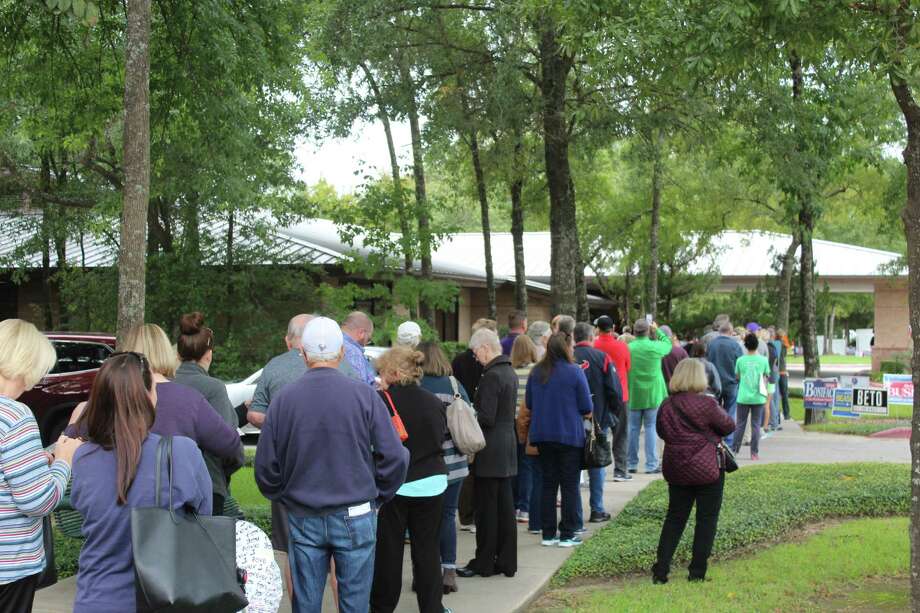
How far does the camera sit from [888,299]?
42500mm

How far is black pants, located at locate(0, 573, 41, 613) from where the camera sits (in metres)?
4.29

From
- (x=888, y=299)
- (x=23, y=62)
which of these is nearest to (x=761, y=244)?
(x=888, y=299)

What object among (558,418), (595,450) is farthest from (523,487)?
(558,418)

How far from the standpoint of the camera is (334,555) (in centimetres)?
546

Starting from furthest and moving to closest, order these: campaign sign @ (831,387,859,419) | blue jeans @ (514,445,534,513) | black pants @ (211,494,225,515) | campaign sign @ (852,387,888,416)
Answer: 1. campaign sign @ (831,387,859,419)
2. campaign sign @ (852,387,888,416)
3. blue jeans @ (514,445,534,513)
4. black pants @ (211,494,225,515)

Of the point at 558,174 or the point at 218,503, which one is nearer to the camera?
the point at 218,503

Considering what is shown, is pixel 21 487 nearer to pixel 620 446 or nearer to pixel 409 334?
pixel 409 334

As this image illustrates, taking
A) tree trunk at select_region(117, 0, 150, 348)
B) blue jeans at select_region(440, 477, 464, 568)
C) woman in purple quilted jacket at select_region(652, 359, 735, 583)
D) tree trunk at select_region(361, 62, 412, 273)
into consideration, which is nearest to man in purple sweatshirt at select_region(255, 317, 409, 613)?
blue jeans at select_region(440, 477, 464, 568)

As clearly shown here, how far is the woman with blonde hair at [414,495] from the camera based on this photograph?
6.66 m

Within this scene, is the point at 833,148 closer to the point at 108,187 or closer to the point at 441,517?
the point at 441,517

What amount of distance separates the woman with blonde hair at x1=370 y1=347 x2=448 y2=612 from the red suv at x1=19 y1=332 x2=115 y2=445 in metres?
8.78

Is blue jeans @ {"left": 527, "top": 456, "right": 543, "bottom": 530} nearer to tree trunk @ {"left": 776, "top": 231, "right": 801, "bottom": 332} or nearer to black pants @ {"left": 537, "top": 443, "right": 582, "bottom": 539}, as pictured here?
black pants @ {"left": 537, "top": 443, "right": 582, "bottom": 539}

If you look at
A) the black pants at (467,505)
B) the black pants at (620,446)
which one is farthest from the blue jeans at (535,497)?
the black pants at (620,446)

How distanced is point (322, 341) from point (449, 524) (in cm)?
265
